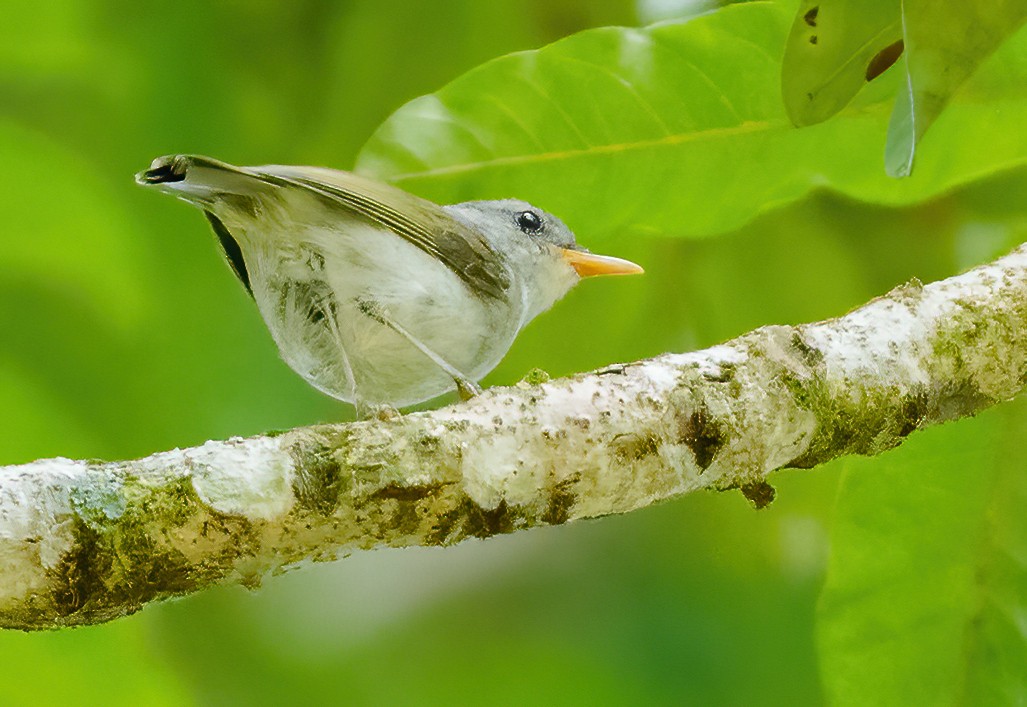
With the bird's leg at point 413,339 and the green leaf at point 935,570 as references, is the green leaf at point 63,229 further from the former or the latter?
the green leaf at point 935,570

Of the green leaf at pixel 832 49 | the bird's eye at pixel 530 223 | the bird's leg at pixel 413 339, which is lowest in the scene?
the bird's leg at pixel 413 339

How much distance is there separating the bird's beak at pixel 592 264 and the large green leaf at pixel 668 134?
5 cm

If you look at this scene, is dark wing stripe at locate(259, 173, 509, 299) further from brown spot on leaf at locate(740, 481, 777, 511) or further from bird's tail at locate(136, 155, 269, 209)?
brown spot on leaf at locate(740, 481, 777, 511)

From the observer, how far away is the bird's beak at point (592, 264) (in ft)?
4.25

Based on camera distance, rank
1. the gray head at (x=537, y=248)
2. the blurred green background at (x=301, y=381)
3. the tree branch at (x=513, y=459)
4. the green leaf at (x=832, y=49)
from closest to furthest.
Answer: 1. the tree branch at (x=513, y=459)
2. the green leaf at (x=832, y=49)
3. the gray head at (x=537, y=248)
4. the blurred green background at (x=301, y=381)

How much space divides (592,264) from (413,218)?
0.32 metres

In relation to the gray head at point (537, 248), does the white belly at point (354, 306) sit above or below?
below

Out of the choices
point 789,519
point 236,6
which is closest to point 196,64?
point 236,6

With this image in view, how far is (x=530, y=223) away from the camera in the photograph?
4.33 feet

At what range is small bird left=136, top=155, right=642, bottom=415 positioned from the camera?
986mm

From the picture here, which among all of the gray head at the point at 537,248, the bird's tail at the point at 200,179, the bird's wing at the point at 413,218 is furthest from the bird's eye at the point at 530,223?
the bird's tail at the point at 200,179

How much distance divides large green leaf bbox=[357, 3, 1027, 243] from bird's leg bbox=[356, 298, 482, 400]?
28 cm

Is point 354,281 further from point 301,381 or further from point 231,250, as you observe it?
point 301,381

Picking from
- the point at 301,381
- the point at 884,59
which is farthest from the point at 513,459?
the point at 301,381
